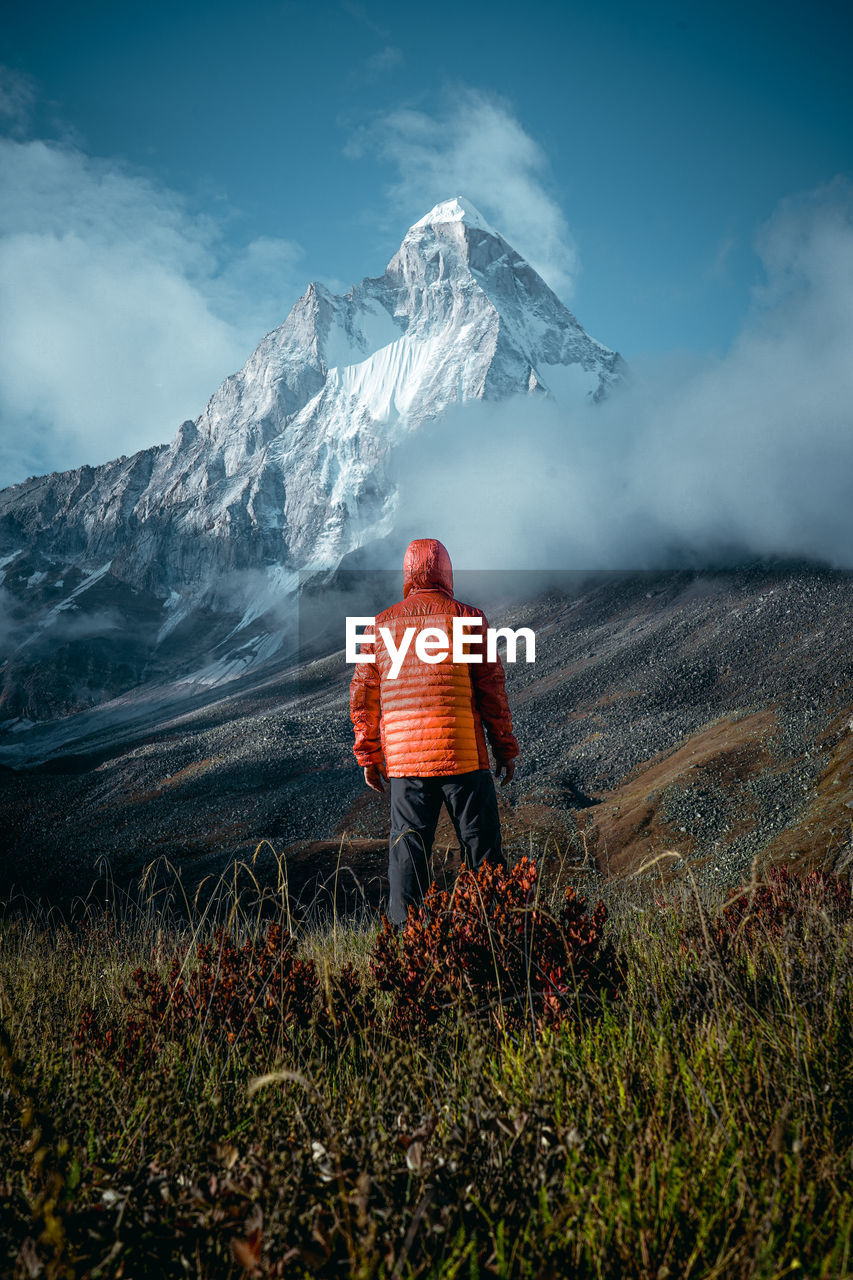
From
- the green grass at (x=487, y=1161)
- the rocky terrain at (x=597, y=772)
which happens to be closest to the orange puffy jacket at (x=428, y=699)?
the rocky terrain at (x=597, y=772)

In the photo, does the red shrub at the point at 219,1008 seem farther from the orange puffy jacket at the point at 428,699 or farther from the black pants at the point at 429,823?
the orange puffy jacket at the point at 428,699

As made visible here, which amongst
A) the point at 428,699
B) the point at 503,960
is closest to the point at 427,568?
the point at 428,699

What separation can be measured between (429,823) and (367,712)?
819 millimetres

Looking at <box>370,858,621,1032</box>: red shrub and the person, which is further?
the person

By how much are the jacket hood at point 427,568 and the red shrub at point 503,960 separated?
2068 mm

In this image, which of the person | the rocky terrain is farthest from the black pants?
the rocky terrain

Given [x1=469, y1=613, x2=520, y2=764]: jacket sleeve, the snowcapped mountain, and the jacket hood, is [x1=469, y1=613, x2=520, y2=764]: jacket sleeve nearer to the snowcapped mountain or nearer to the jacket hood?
the jacket hood

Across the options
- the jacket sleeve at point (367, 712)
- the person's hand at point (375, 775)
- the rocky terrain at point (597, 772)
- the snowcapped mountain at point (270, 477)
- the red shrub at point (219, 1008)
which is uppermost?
the snowcapped mountain at point (270, 477)

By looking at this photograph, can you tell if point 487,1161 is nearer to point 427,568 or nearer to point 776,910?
point 776,910

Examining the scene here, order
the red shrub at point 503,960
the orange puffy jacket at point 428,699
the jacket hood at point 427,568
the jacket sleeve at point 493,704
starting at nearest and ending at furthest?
the red shrub at point 503,960, the orange puffy jacket at point 428,699, the jacket sleeve at point 493,704, the jacket hood at point 427,568

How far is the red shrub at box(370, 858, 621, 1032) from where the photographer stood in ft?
7.75

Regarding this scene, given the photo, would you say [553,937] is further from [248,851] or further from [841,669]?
[841,669]

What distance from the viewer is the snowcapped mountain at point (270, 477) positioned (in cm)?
10706

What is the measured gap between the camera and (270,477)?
12056cm
